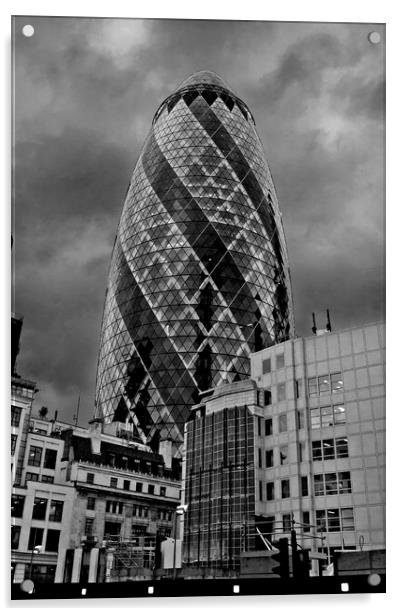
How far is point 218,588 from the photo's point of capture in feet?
22.8

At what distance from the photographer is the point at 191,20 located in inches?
314

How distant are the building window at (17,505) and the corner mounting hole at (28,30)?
18.4 feet

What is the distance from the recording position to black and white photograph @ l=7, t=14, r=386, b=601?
8016 millimetres

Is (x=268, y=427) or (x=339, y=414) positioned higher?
(x=268, y=427)

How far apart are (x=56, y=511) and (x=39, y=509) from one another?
2369mm

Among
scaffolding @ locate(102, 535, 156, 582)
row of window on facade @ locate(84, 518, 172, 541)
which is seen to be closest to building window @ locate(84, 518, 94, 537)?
row of window on facade @ locate(84, 518, 172, 541)

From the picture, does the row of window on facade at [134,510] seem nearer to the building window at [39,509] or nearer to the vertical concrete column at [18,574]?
the building window at [39,509]

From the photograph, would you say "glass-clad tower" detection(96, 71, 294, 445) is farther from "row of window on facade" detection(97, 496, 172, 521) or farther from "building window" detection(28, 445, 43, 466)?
"building window" detection(28, 445, 43, 466)

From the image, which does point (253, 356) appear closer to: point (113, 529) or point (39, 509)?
point (113, 529)

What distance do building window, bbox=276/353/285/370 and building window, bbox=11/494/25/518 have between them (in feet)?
26.4

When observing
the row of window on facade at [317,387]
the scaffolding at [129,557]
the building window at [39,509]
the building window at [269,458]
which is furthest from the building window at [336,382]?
the building window at [39,509]

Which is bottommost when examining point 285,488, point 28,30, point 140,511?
point 140,511

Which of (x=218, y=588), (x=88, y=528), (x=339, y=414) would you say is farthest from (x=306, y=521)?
(x=218, y=588)

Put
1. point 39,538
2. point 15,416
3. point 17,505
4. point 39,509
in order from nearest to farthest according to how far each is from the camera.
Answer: point 17,505 → point 39,538 → point 15,416 → point 39,509
